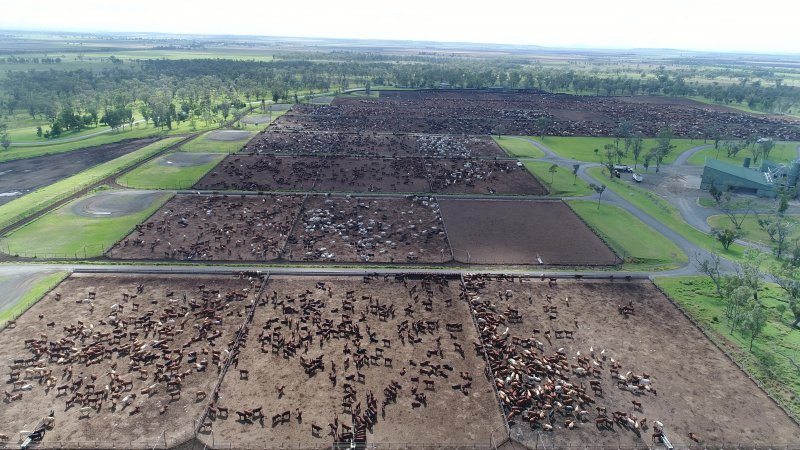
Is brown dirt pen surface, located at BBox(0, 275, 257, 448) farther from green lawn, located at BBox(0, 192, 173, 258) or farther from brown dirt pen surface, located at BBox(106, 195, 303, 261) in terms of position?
green lawn, located at BBox(0, 192, 173, 258)

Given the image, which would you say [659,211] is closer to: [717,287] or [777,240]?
[777,240]

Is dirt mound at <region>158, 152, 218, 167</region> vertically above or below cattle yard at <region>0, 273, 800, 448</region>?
above

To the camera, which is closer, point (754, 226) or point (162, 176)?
point (754, 226)

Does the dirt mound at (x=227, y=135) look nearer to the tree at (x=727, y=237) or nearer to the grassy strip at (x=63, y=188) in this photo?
the grassy strip at (x=63, y=188)

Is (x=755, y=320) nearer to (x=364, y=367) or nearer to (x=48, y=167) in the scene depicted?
(x=364, y=367)

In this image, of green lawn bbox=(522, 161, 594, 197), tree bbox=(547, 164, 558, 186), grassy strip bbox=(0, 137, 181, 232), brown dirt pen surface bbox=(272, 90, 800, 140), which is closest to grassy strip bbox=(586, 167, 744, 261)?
green lawn bbox=(522, 161, 594, 197)

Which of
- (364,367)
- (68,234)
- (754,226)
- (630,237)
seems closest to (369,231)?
(364,367)

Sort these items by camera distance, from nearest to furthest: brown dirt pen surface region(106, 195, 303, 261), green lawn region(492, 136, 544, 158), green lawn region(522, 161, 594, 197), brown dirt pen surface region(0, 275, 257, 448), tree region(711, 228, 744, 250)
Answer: brown dirt pen surface region(0, 275, 257, 448) < brown dirt pen surface region(106, 195, 303, 261) < tree region(711, 228, 744, 250) < green lawn region(522, 161, 594, 197) < green lawn region(492, 136, 544, 158)
